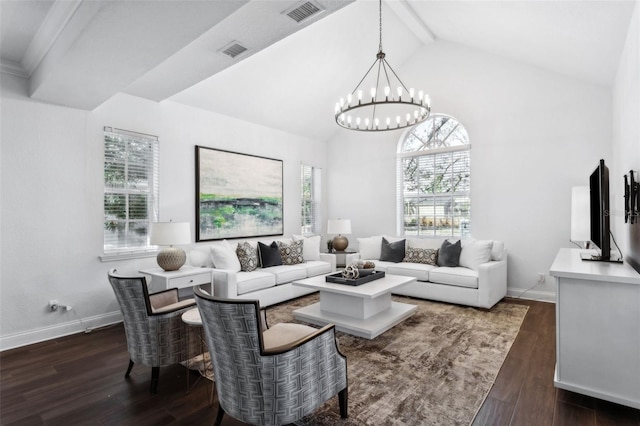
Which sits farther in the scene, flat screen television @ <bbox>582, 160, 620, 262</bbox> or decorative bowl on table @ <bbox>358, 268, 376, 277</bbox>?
decorative bowl on table @ <bbox>358, 268, 376, 277</bbox>

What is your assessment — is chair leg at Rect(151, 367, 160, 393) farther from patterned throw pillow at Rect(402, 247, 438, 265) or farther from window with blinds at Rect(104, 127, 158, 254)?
patterned throw pillow at Rect(402, 247, 438, 265)

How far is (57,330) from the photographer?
143 inches

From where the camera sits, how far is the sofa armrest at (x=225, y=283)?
4035 millimetres

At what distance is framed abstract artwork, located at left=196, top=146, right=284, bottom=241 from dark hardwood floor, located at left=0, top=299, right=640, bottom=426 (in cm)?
212

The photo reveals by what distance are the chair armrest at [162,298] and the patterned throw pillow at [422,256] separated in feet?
11.7

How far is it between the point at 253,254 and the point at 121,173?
1.97 meters

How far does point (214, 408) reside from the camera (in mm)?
2229

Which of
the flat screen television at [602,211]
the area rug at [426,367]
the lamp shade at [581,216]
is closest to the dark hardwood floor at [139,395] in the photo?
the area rug at [426,367]

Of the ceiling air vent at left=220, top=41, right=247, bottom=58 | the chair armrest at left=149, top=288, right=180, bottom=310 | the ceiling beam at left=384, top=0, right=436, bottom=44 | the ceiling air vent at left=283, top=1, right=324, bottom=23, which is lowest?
the chair armrest at left=149, top=288, right=180, bottom=310

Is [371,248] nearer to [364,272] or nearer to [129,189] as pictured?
[364,272]

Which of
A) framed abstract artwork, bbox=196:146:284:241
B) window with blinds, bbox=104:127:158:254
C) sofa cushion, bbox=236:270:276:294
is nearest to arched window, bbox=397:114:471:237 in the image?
framed abstract artwork, bbox=196:146:284:241

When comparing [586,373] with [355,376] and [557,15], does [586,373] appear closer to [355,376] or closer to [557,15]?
[355,376]

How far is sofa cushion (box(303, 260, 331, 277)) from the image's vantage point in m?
5.16

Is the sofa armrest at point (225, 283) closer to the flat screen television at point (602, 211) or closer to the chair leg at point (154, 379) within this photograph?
the chair leg at point (154, 379)
